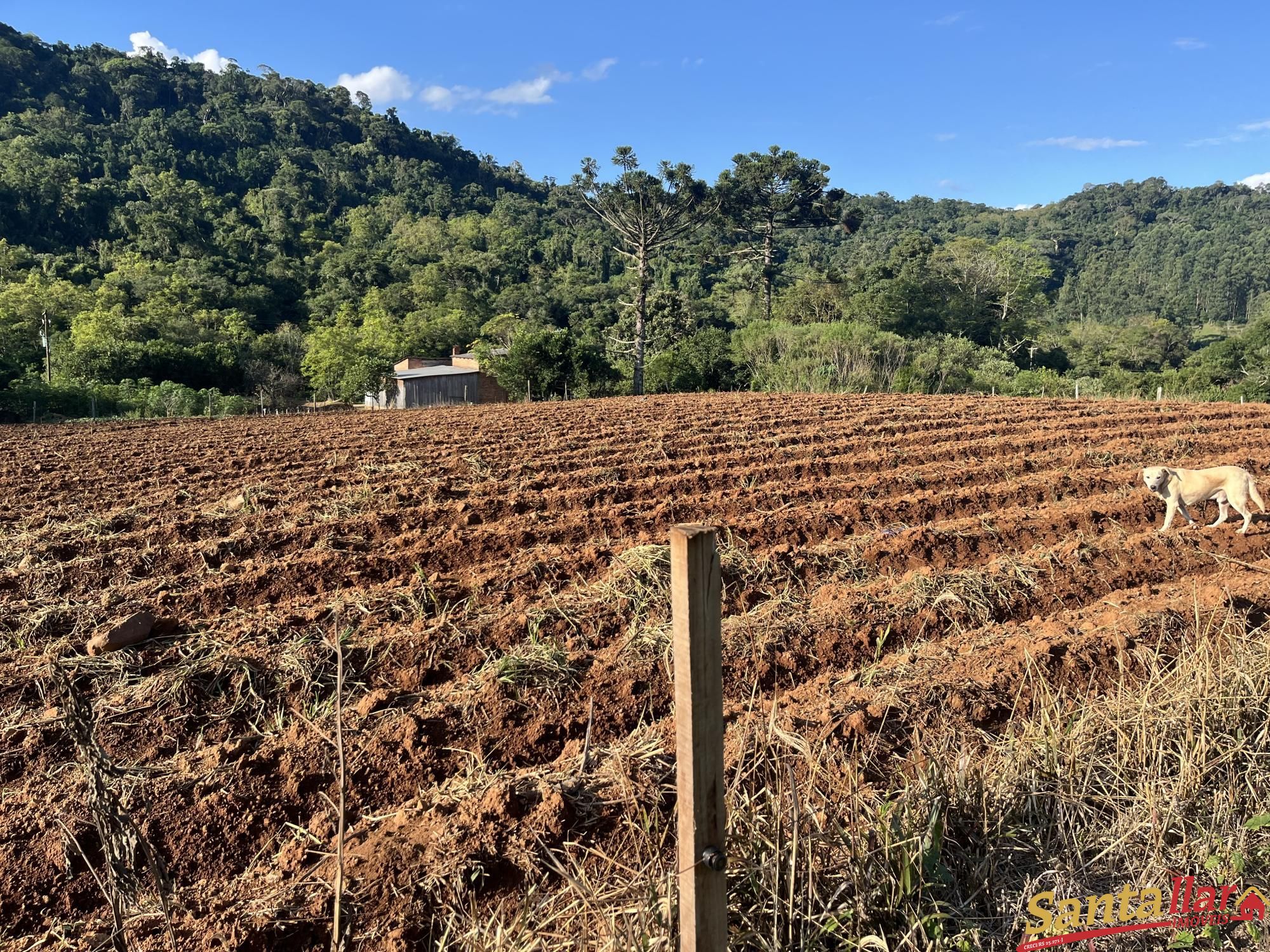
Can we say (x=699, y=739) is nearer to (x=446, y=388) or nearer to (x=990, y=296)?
(x=446, y=388)

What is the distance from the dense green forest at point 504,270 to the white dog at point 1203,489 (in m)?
20.5

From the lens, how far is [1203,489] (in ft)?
18.6

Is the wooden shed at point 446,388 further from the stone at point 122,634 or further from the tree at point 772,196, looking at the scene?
the stone at point 122,634

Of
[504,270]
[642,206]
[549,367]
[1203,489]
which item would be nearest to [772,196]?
[642,206]

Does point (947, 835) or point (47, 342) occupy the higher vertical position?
point (47, 342)

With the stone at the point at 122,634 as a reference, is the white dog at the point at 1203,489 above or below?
above

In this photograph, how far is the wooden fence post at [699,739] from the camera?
1.47 m

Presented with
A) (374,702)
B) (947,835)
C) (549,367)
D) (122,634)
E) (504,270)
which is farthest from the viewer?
(504,270)

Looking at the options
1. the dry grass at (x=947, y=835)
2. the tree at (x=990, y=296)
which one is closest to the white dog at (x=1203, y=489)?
the dry grass at (x=947, y=835)

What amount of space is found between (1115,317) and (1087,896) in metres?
86.0

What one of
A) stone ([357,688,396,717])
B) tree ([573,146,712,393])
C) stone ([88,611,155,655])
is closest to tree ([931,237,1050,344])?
tree ([573,146,712,393])

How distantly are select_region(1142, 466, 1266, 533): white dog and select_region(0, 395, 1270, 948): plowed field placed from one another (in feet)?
0.74

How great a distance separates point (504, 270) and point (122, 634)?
7022 cm

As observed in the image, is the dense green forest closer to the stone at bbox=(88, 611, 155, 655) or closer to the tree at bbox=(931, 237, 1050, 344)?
the tree at bbox=(931, 237, 1050, 344)
